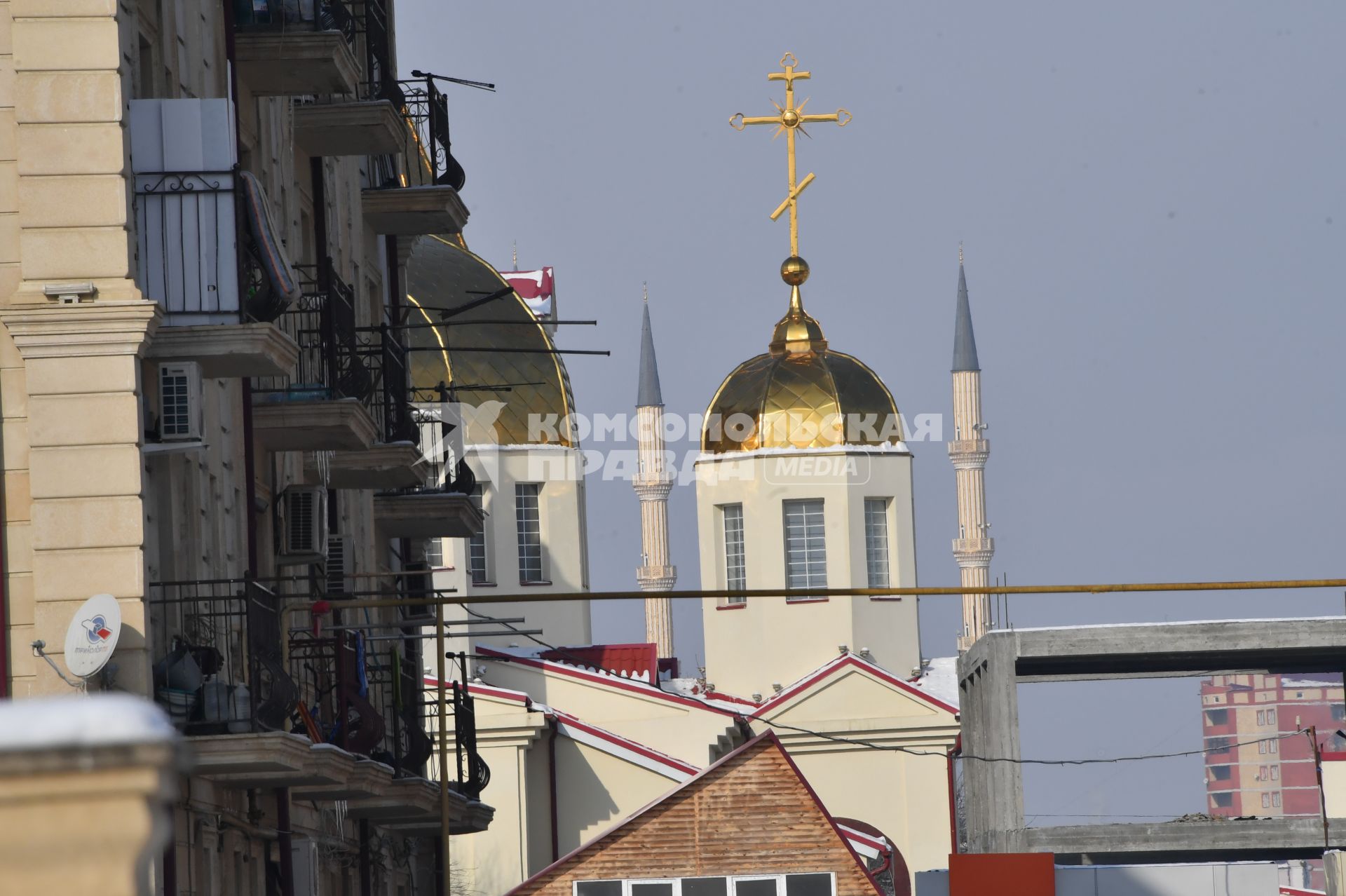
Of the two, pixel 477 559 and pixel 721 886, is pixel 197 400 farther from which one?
pixel 477 559

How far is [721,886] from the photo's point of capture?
99.4 feet

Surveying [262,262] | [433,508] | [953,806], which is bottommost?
[953,806]

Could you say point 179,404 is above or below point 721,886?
above

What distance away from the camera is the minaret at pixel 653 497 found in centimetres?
10100

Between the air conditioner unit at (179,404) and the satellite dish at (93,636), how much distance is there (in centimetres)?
171

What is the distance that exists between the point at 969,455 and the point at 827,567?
48576 millimetres

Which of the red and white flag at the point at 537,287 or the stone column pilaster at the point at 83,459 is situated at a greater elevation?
the red and white flag at the point at 537,287

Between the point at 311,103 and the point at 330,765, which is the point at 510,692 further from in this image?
the point at 330,765

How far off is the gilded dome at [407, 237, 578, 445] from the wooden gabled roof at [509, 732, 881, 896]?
750 inches

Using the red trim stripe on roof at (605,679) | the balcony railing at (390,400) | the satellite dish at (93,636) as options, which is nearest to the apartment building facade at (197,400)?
the satellite dish at (93,636)

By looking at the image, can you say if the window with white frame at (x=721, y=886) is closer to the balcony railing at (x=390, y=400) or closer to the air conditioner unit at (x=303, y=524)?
the balcony railing at (x=390, y=400)

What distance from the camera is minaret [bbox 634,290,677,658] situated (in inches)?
3976

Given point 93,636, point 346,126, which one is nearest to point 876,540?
point 346,126

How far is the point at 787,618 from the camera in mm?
53094
